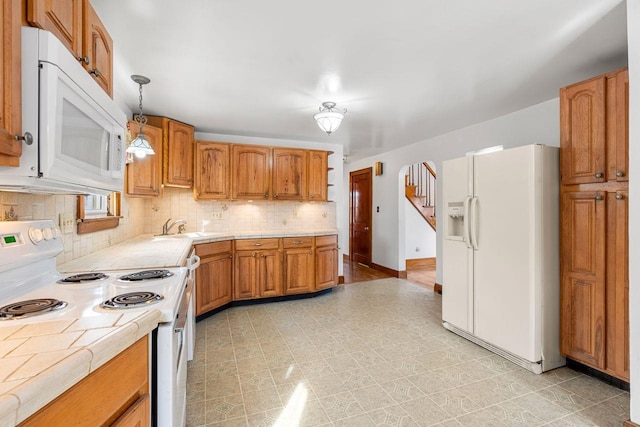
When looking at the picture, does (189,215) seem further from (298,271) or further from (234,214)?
(298,271)

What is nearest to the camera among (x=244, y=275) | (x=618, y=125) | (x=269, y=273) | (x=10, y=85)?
(x=10, y=85)

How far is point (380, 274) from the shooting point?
18.7 feet

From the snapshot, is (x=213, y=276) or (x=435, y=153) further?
(x=435, y=153)

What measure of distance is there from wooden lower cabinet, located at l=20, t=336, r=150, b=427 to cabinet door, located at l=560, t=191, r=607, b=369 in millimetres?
2752

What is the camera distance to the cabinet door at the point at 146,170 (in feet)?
10.1

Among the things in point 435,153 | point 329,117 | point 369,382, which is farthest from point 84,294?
point 435,153

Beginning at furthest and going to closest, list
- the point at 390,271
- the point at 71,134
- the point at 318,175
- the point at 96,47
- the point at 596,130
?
the point at 390,271
the point at 318,175
the point at 596,130
the point at 96,47
the point at 71,134

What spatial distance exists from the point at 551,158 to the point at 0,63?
3075 millimetres

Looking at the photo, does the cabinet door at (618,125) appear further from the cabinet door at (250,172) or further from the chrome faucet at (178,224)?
the chrome faucet at (178,224)

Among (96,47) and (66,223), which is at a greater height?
(96,47)

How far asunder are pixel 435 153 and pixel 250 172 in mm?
2788

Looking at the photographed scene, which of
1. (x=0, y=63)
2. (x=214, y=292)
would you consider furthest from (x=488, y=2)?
(x=214, y=292)
